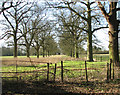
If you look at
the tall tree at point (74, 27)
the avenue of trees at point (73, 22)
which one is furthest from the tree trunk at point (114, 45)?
the tall tree at point (74, 27)

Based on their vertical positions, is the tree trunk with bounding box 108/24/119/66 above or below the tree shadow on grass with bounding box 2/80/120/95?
above

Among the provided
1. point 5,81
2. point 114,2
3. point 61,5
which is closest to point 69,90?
point 5,81

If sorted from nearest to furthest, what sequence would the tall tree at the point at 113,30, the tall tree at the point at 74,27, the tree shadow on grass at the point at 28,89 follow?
the tree shadow on grass at the point at 28,89
the tall tree at the point at 113,30
the tall tree at the point at 74,27

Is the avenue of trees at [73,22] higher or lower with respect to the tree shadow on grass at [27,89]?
higher

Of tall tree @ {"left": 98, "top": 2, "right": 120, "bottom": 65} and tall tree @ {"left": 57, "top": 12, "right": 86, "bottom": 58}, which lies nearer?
tall tree @ {"left": 98, "top": 2, "right": 120, "bottom": 65}

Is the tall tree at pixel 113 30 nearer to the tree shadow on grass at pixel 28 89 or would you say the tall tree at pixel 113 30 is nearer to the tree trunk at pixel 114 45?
the tree trunk at pixel 114 45

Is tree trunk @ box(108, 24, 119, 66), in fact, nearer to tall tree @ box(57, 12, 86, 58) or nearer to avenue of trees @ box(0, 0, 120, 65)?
avenue of trees @ box(0, 0, 120, 65)

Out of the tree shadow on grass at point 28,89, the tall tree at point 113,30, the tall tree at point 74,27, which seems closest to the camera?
the tree shadow on grass at point 28,89

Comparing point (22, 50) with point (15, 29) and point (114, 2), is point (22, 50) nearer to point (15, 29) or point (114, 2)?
point (15, 29)

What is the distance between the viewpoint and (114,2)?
33.2 ft

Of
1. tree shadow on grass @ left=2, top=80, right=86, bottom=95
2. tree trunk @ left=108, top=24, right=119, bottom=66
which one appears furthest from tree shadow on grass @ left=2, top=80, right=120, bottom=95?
tree trunk @ left=108, top=24, right=119, bottom=66

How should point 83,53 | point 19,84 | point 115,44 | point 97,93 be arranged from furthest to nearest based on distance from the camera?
1. point 83,53
2. point 115,44
3. point 19,84
4. point 97,93

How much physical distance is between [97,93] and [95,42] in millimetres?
19156

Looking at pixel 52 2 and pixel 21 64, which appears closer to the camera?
pixel 21 64
